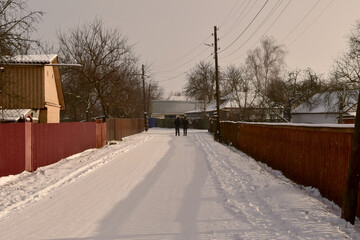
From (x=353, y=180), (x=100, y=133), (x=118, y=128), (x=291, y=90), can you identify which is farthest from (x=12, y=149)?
(x=291, y=90)

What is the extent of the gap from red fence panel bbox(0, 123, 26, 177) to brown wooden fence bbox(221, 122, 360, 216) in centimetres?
743

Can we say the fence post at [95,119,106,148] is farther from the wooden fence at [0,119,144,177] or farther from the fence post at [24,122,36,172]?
the fence post at [24,122,36,172]

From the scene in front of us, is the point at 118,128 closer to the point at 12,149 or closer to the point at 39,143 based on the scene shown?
the point at 39,143

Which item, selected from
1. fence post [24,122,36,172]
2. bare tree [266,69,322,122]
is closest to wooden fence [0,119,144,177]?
fence post [24,122,36,172]

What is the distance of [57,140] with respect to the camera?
13.2 meters

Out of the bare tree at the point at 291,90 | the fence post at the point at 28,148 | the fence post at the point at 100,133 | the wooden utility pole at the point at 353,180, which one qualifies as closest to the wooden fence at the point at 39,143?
the fence post at the point at 28,148

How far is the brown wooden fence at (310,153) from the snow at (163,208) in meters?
0.32

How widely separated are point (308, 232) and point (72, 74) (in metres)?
27.6

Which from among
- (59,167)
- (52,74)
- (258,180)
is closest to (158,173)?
(258,180)

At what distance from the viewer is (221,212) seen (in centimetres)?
576

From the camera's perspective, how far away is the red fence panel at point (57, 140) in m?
11.4

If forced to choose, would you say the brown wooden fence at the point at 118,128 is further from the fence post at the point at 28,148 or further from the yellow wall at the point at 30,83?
the fence post at the point at 28,148

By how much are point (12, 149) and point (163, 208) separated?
563 cm

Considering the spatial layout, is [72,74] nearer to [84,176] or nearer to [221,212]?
[84,176]
